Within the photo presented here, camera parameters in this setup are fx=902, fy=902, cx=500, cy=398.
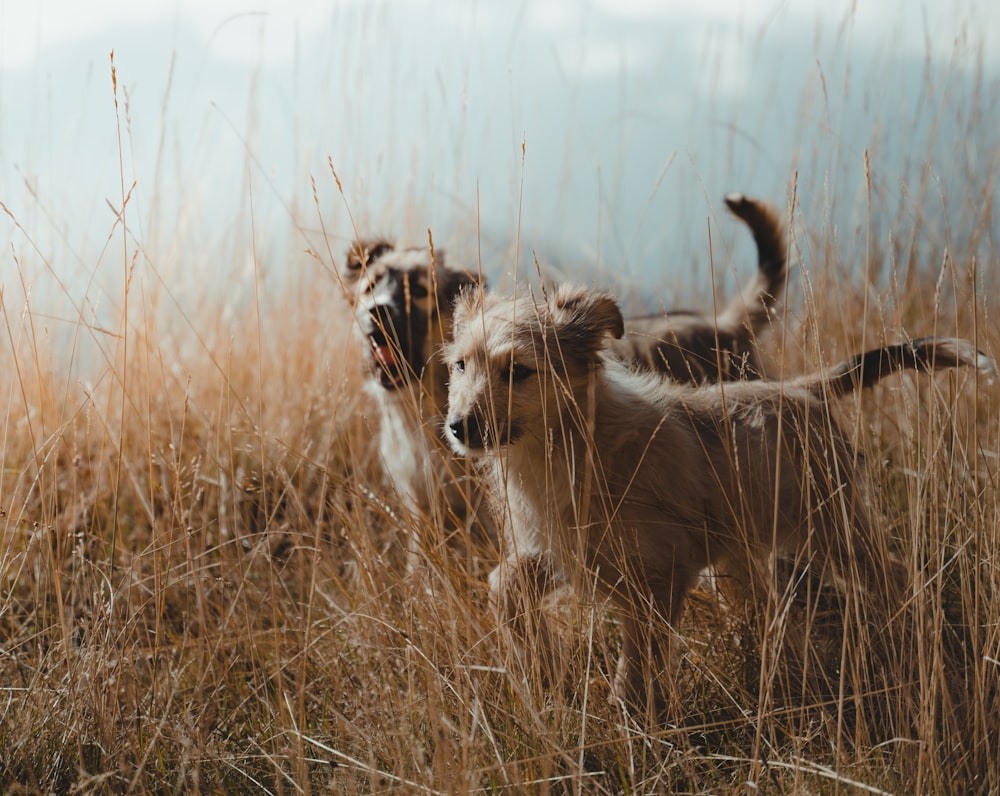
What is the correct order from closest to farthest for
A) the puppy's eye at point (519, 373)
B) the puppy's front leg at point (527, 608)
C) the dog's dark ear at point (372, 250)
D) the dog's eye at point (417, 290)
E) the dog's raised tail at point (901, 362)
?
the puppy's front leg at point (527, 608) → the dog's raised tail at point (901, 362) → the puppy's eye at point (519, 373) → the dog's eye at point (417, 290) → the dog's dark ear at point (372, 250)

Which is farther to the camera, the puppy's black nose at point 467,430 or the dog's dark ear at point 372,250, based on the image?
the dog's dark ear at point 372,250

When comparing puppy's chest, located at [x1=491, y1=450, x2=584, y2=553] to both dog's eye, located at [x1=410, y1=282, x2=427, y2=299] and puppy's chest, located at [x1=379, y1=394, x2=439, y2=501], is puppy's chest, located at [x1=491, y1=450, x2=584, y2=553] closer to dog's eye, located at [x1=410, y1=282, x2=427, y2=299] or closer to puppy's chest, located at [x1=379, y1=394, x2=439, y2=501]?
puppy's chest, located at [x1=379, y1=394, x2=439, y2=501]

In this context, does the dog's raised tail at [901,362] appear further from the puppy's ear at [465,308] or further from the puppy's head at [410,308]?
the puppy's head at [410,308]

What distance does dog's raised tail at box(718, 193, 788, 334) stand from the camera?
3.36 meters

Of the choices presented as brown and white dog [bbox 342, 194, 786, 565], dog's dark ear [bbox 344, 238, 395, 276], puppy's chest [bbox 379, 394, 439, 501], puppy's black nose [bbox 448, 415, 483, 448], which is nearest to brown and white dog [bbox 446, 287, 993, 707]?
puppy's black nose [bbox 448, 415, 483, 448]

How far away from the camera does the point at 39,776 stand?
2.04 metres

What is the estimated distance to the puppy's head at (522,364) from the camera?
226cm

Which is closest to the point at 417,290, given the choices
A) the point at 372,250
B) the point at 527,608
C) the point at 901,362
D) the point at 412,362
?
the point at 412,362

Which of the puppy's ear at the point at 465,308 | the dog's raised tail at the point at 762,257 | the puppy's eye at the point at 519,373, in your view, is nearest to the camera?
the puppy's eye at the point at 519,373

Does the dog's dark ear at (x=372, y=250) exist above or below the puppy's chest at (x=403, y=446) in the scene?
above

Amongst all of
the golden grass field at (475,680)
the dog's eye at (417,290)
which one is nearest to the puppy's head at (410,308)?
the dog's eye at (417,290)

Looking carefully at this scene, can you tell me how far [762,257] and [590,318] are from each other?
4.91ft

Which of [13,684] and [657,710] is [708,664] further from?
[13,684]

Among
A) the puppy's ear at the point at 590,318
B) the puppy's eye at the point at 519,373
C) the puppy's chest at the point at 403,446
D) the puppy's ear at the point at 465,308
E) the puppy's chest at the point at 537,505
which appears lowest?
the puppy's chest at the point at 403,446
